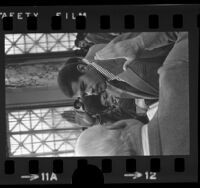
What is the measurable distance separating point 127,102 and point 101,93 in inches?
7.5

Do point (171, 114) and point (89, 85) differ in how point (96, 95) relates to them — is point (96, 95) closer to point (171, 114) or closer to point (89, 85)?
point (89, 85)

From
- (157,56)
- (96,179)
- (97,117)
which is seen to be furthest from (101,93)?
(96,179)

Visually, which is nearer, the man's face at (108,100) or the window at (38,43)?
the window at (38,43)

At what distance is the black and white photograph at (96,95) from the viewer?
448 centimetres

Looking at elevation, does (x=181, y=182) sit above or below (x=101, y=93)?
below

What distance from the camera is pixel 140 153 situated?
14.8 feet

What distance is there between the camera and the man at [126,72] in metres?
4.52

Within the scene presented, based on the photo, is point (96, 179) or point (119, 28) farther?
point (119, 28)

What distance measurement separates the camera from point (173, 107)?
4512 mm

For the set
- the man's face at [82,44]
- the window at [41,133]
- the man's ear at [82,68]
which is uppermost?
the man's face at [82,44]

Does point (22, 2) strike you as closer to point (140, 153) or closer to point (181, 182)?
point (140, 153)

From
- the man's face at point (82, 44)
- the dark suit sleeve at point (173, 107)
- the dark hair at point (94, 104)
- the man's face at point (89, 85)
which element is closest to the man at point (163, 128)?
the dark suit sleeve at point (173, 107)

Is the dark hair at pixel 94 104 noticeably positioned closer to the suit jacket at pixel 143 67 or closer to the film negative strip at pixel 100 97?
the film negative strip at pixel 100 97

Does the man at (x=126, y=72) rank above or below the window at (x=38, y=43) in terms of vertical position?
below
